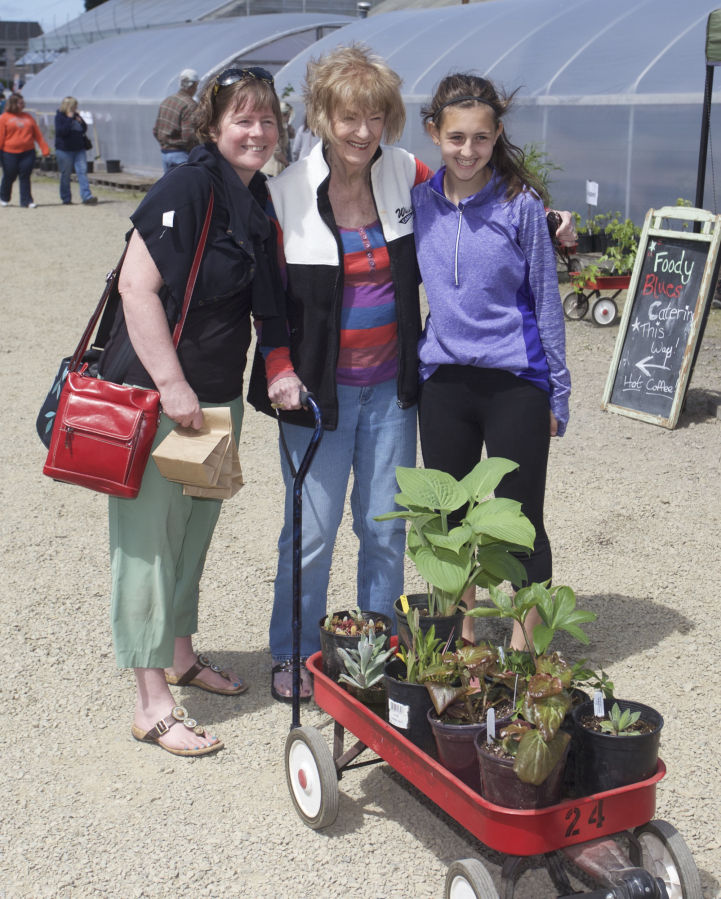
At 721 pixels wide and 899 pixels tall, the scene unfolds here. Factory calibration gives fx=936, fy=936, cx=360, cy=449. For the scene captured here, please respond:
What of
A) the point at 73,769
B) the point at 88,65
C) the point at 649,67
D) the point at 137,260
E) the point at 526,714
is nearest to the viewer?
the point at 526,714

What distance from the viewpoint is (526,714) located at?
1990 millimetres

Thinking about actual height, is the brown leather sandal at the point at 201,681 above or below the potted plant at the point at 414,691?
below

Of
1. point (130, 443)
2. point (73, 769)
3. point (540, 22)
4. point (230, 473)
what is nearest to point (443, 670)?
point (230, 473)

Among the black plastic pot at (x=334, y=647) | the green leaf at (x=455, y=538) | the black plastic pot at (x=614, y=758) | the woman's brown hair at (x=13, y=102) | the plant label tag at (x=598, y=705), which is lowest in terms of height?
the black plastic pot at (x=334, y=647)

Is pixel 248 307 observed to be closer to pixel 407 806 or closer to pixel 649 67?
pixel 407 806

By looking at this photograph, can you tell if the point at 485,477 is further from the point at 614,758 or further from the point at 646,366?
the point at 646,366

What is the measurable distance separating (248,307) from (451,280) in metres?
Answer: 0.59

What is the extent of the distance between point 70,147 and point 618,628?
1457 cm

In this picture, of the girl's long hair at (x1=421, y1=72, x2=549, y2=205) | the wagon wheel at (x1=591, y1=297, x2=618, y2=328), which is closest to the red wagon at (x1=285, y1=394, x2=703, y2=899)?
the girl's long hair at (x1=421, y1=72, x2=549, y2=205)

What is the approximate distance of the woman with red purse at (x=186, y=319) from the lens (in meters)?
2.46

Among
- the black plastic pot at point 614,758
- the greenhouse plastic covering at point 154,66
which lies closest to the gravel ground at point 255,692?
the black plastic pot at point 614,758

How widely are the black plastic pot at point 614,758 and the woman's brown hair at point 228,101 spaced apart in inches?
70.2

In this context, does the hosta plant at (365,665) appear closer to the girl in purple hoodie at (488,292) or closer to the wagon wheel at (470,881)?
the wagon wheel at (470,881)

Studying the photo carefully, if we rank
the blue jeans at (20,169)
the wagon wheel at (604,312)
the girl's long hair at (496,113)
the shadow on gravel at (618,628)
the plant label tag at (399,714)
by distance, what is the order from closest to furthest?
the plant label tag at (399,714)
the girl's long hair at (496,113)
the shadow on gravel at (618,628)
the wagon wheel at (604,312)
the blue jeans at (20,169)
